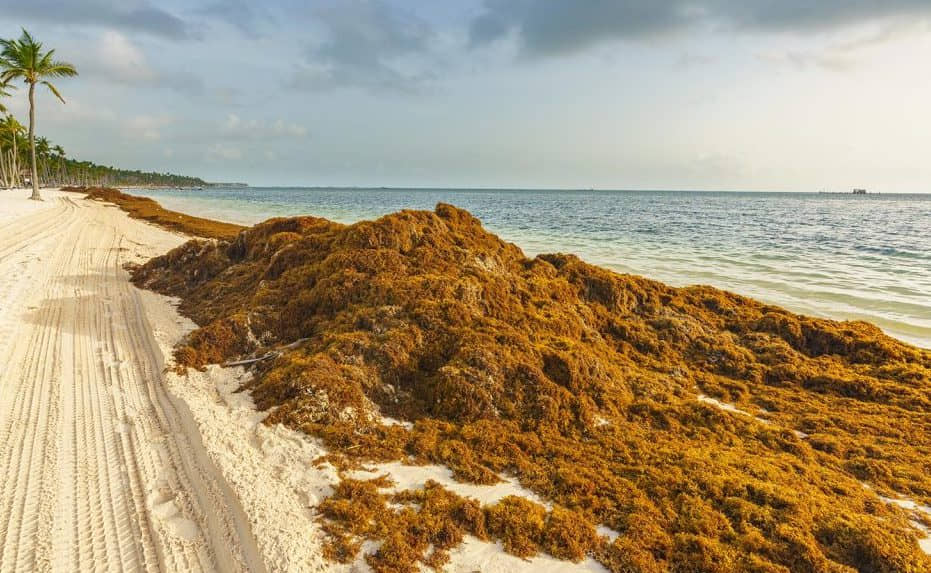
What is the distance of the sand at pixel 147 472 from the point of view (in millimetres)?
3594

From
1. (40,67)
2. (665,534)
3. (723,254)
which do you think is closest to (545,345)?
(665,534)

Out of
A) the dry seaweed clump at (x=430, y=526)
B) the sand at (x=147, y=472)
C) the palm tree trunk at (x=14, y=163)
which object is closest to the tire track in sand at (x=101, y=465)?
the sand at (x=147, y=472)

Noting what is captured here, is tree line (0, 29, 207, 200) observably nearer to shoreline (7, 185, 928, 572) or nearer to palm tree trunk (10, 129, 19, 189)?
palm tree trunk (10, 129, 19, 189)

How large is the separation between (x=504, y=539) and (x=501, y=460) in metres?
1.08

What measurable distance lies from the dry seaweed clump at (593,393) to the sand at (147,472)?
0.36 meters

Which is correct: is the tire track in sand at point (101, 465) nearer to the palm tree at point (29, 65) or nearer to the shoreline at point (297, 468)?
the shoreline at point (297, 468)

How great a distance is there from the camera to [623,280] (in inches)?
397

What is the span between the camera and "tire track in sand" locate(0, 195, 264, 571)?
11.7ft

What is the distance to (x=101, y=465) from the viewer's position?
455cm

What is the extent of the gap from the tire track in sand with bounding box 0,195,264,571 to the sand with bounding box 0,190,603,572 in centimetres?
1

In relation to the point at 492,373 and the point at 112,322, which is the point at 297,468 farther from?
the point at 112,322

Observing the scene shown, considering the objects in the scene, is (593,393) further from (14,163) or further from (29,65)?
(14,163)

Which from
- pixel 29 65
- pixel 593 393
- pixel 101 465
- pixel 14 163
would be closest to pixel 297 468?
pixel 101 465

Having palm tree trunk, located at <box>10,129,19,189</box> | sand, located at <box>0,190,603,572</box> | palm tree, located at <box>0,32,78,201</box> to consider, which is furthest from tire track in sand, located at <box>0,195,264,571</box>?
palm tree trunk, located at <box>10,129,19,189</box>
